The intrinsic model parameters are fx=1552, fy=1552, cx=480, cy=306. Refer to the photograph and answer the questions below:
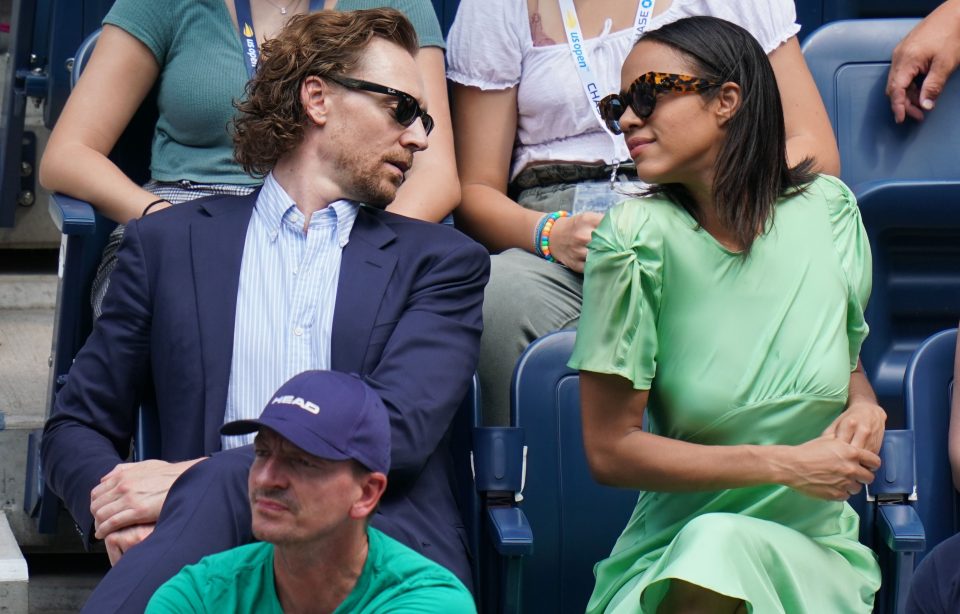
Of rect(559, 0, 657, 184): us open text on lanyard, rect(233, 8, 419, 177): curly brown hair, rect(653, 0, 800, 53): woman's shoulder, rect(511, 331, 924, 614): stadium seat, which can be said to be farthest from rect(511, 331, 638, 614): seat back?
rect(653, 0, 800, 53): woman's shoulder

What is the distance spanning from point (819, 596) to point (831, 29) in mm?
1842

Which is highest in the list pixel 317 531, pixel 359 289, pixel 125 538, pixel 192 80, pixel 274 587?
pixel 192 80

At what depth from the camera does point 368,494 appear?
212 cm

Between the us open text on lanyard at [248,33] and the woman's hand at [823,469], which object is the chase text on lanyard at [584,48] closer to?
the us open text on lanyard at [248,33]

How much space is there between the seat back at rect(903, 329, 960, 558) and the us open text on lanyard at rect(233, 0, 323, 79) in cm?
151

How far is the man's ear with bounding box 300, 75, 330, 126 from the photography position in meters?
2.94

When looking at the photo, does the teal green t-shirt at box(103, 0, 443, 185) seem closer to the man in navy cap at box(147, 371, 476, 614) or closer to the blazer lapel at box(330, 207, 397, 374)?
the blazer lapel at box(330, 207, 397, 374)

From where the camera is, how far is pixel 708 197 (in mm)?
2553

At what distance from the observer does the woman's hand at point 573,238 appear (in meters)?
3.10

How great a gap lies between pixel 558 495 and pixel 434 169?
0.86 meters

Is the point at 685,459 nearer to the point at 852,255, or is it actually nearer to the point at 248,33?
the point at 852,255

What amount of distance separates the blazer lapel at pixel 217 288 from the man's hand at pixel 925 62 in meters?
1.61

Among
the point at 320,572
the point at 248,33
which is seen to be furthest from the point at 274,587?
the point at 248,33

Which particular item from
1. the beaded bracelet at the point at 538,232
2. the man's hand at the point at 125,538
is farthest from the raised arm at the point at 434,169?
the man's hand at the point at 125,538
